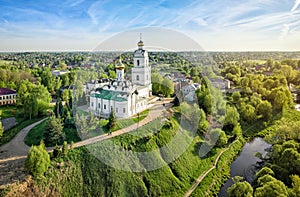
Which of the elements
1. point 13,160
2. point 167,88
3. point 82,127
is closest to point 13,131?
point 13,160

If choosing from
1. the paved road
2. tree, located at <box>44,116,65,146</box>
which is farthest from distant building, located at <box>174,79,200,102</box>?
tree, located at <box>44,116,65,146</box>

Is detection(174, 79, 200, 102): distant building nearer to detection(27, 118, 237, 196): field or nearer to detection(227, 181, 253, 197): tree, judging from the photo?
detection(27, 118, 237, 196): field

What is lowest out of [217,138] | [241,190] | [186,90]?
[241,190]

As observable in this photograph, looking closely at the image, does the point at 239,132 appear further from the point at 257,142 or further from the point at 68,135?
the point at 68,135

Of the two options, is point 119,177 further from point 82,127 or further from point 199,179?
point 199,179

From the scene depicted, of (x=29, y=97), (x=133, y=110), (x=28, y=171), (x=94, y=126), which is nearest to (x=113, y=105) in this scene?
(x=133, y=110)

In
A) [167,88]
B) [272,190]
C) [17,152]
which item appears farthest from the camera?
[167,88]
